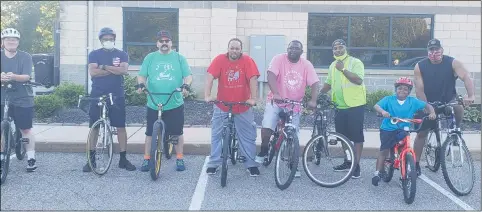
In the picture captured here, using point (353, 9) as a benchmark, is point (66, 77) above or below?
below

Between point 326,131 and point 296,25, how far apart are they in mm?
7732

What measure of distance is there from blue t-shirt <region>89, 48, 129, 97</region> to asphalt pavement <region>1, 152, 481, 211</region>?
105 cm

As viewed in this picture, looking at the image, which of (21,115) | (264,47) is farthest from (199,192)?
(264,47)

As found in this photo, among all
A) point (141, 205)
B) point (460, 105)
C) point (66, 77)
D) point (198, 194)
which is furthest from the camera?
point (66, 77)

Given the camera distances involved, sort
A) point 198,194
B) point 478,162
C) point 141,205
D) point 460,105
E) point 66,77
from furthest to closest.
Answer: point 66,77 < point 478,162 < point 460,105 < point 198,194 < point 141,205

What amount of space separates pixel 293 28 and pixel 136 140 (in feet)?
21.2

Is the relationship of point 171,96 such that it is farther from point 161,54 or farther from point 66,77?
point 66,77

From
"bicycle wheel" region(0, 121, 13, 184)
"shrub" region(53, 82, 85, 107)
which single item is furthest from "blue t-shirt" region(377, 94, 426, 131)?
"shrub" region(53, 82, 85, 107)

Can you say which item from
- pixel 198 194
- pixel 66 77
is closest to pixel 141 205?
pixel 198 194

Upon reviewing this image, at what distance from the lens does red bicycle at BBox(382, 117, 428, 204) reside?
5.78 m

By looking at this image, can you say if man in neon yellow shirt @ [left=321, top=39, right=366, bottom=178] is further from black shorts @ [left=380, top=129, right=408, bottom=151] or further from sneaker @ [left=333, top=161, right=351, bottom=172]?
black shorts @ [left=380, top=129, right=408, bottom=151]

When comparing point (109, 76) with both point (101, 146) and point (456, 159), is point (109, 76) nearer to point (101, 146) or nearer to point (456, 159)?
point (101, 146)

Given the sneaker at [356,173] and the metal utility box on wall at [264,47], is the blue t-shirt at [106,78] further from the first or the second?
the metal utility box on wall at [264,47]

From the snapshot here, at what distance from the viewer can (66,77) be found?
544 inches
